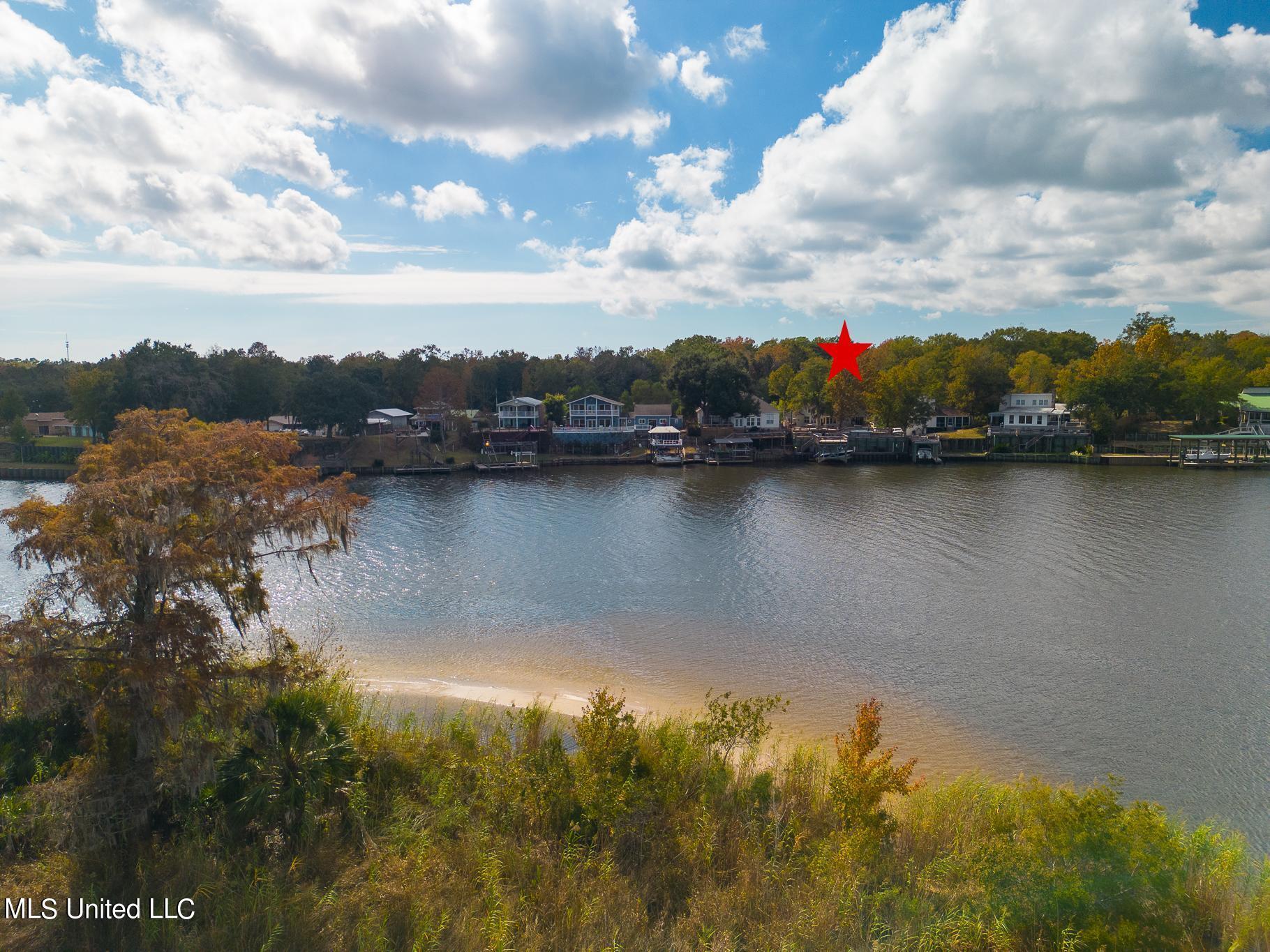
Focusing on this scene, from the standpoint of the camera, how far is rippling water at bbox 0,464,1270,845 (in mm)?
16922

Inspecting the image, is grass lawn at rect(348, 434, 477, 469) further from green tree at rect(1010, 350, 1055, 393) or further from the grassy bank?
green tree at rect(1010, 350, 1055, 393)

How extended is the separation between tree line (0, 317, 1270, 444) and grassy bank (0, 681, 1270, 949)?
6356 cm

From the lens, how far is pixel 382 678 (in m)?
19.9

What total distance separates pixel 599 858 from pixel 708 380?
71.2 meters

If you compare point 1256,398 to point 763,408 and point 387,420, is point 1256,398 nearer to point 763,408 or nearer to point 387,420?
point 763,408

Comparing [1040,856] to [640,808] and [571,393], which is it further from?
[571,393]

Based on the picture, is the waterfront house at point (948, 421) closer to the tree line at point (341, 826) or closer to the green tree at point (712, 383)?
the green tree at point (712, 383)

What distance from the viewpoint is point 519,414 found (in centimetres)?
8094

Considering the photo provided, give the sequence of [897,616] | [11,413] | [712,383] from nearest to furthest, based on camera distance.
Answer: [897,616]
[11,413]
[712,383]

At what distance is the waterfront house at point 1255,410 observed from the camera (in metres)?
72.8

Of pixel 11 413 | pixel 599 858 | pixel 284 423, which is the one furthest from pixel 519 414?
pixel 599 858

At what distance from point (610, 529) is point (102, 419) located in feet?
166

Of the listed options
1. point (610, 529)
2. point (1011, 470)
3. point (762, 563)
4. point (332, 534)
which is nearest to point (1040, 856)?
point (332, 534)

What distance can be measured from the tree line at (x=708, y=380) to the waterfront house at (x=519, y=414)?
468 cm
